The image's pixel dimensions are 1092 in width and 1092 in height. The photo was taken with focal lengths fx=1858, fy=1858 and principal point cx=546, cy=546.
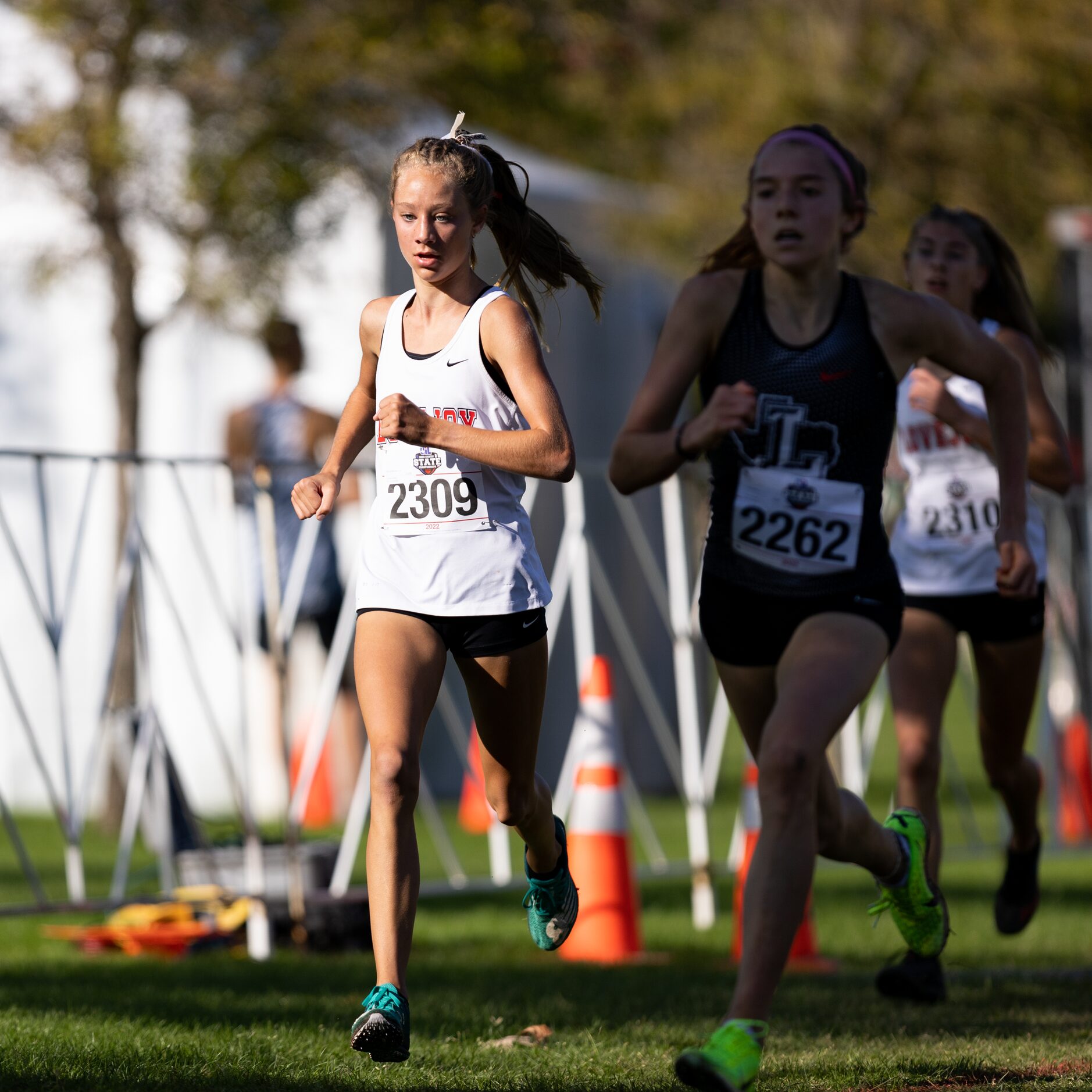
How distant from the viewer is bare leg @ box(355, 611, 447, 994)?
3.87 meters

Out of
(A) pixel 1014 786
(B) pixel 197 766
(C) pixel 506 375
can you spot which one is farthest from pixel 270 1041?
(B) pixel 197 766

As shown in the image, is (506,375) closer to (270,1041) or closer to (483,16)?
(270,1041)

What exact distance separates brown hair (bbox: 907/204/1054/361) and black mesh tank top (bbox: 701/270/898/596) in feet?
5.20

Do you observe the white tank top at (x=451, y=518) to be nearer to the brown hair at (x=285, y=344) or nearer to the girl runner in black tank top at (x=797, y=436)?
the girl runner in black tank top at (x=797, y=436)

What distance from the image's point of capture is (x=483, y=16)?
35.8 ft

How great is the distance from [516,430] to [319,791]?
26.8 feet

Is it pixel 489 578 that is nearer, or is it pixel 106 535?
pixel 489 578

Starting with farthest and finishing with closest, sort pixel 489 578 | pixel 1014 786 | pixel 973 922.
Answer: pixel 973 922
pixel 1014 786
pixel 489 578

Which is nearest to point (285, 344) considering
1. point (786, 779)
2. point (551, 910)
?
point (551, 910)

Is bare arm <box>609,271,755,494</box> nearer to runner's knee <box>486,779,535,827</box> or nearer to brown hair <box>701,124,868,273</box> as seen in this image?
brown hair <box>701,124,868,273</box>

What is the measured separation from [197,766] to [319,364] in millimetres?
2632

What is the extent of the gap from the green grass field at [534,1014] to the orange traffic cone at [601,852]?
179mm

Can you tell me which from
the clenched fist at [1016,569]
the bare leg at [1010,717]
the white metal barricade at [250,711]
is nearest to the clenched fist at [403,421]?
the clenched fist at [1016,569]

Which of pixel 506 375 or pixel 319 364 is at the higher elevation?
pixel 319 364
